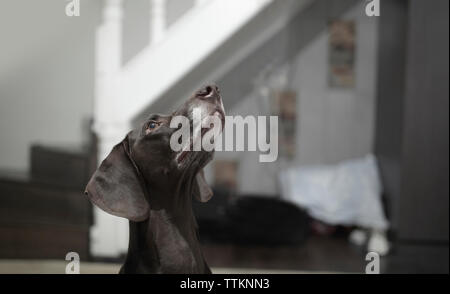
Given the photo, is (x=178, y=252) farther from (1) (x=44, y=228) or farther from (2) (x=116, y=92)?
(1) (x=44, y=228)

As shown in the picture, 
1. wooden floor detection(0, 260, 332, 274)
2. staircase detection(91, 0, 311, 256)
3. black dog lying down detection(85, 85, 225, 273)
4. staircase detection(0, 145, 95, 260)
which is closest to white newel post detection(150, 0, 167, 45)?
staircase detection(91, 0, 311, 256)

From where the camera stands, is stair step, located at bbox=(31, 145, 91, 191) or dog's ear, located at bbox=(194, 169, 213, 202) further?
stair step, located at bbox=(31, 145, 91, 191)

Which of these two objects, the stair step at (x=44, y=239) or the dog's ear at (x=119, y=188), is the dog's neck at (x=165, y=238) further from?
the stair step at (x=44, y=239)

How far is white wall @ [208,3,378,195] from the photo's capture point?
2234 millimetres

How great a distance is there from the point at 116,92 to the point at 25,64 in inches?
14.5

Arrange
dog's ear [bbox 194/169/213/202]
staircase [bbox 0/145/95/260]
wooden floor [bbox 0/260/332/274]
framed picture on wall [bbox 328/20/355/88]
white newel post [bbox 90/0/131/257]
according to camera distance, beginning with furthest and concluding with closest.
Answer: framed picture on wall [bbox 328/20/355/88]
staircase [bbox 0/145/95/260]
white newel post [bbox 90/0/131/257]
wooden floor [bbox 0/260/332/274]
dog's ear [bbox 194/169/213/202]

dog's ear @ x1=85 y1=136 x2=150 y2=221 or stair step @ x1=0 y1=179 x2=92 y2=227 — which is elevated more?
dog's ear @ x1=85 y1=136 x2=150 y2=221

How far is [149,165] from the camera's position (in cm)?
61

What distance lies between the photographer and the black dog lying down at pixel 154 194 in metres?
0.59

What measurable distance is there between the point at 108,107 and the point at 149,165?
2.81ft

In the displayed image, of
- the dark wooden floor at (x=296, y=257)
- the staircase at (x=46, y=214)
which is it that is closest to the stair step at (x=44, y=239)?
the staircase at (x=46, y=214)

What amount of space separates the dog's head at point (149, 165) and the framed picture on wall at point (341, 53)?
1751 mm

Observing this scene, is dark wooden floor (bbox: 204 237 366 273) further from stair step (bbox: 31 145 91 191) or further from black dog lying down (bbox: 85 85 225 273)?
black dog lying down (bbox: 85 85 225 273)

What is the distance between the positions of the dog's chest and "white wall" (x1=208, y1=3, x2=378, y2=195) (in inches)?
62.4
